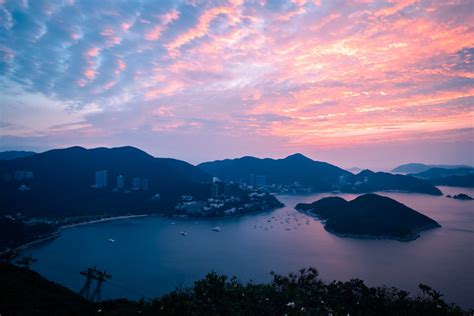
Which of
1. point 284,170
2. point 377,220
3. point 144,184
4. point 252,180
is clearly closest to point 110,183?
point 144,184

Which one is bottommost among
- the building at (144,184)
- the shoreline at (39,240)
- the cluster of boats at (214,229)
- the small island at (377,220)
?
the cluster of boats at (214,229)

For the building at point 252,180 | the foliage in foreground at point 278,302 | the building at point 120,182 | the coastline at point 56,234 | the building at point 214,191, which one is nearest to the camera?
the foliage in foreground at point 278,302

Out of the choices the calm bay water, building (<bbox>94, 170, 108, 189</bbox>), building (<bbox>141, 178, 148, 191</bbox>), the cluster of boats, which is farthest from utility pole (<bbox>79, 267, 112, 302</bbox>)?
building (<bbox>141, 178, 148, 191</bbox>)

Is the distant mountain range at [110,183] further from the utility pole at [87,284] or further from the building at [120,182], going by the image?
the utility pole at [87,284]

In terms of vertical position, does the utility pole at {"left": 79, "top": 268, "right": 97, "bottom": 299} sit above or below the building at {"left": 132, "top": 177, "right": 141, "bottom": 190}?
below

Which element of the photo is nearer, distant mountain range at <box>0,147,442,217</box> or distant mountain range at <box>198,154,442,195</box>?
distant mountain range at <box>0,147,442,217</box>

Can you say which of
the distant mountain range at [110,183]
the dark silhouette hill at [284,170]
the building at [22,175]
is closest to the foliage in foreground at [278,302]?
the distant mountain range at [110,183]

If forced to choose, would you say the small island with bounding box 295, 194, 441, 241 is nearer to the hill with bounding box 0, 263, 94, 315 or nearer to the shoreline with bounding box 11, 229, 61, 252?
the hill with bounding box 0, 263, 94, 315

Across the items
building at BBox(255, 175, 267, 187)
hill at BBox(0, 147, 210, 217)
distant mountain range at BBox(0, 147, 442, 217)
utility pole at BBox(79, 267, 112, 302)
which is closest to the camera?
utility pole at BBox(79, 267, 112, 302)
